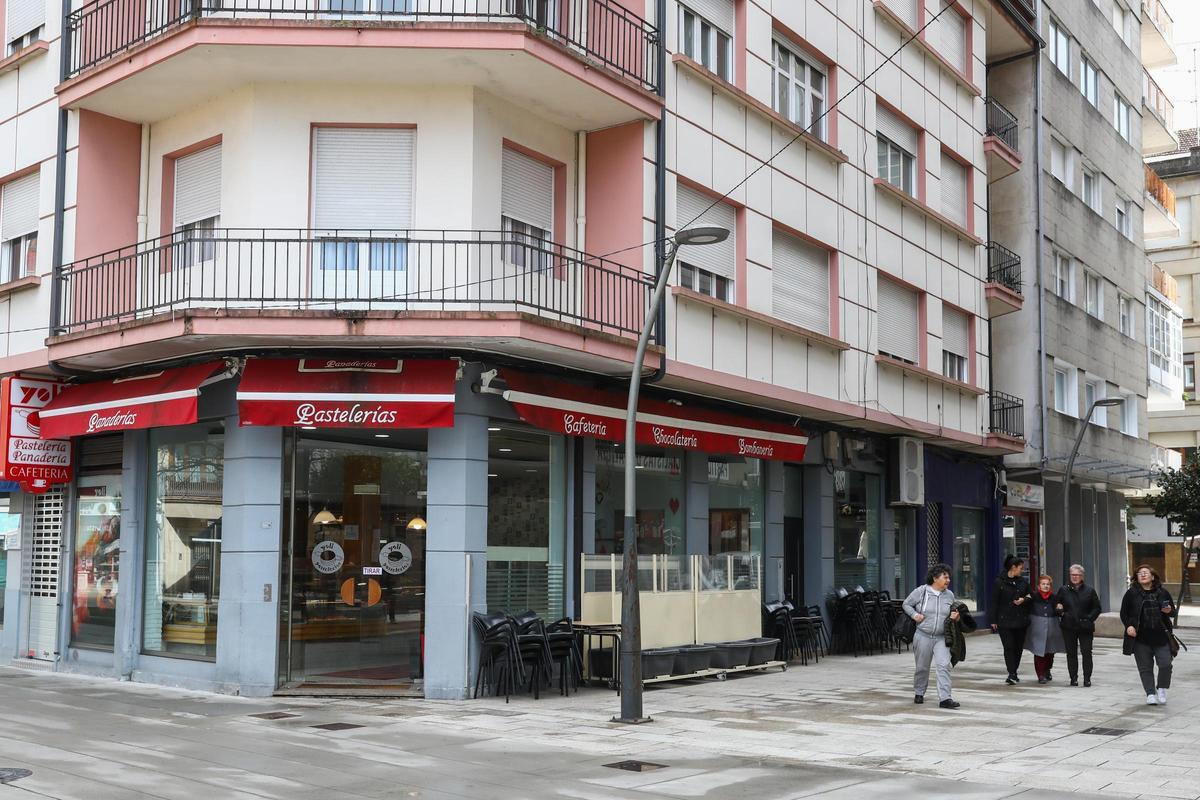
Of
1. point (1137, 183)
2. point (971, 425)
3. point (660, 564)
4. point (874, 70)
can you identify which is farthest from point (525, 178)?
point (1137, 183)

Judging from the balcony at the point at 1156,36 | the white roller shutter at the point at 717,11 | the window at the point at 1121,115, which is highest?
the balcony at the point at 1156,36

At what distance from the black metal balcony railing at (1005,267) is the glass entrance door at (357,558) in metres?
18.1

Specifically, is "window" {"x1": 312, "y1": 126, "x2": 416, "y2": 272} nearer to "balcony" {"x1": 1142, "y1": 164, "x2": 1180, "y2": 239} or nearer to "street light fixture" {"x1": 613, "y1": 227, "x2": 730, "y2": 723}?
"street light fixture" {"x1": 613, "y1": 227, "x2": 730, "y2": 723}

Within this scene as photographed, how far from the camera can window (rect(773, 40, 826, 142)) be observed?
67.1 ft

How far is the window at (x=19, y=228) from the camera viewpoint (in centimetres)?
1797

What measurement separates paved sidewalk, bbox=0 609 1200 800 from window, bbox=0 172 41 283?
228 inches

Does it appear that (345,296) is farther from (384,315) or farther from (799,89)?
(799,89)

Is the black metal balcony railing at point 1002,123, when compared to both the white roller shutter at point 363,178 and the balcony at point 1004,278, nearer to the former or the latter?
the balcony at point 1004,278

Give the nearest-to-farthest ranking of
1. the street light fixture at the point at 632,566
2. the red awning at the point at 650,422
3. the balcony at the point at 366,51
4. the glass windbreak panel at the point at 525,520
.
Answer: the street light fixture at the point at 632,566
the balcony at the point at 366,51
the red awning at the point at 650,422
the glass windbreak panel at the point at 525,520

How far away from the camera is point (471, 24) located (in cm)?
1436

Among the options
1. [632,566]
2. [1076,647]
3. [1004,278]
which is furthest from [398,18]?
[1004,278]

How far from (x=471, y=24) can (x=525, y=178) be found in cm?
249

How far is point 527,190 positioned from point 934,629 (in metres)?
7.44

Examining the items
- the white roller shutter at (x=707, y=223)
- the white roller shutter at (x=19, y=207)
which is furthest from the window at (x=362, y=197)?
the white roller shutter at (x=19, y=207)
